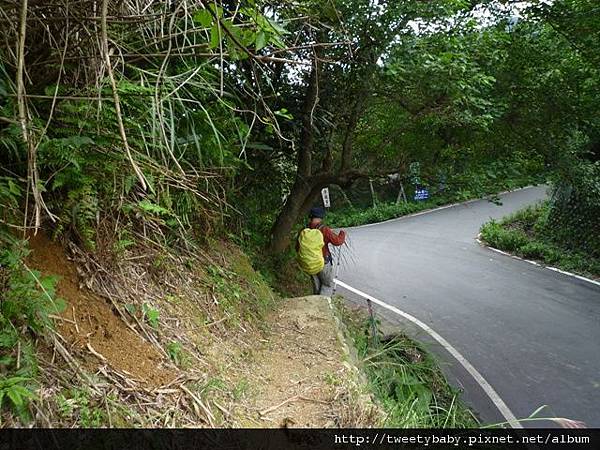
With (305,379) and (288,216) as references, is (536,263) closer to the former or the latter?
(288,216)

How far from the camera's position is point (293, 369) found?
12.2 ft

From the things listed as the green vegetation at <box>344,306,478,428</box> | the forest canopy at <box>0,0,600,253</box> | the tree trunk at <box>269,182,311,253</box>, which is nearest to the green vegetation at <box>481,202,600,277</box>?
the forest canopy at <box>0,0,600,253</box>

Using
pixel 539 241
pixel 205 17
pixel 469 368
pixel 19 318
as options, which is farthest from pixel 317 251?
pixel 539 241

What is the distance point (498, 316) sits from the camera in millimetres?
9070

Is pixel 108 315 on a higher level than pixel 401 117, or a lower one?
lower

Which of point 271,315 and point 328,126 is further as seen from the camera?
point 328,126

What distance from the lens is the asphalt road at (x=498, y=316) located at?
6164 mm

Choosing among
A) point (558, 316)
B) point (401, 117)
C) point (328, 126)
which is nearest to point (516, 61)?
point (401, 117)

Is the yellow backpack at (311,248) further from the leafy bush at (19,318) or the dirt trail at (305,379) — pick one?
the leafy bush at (19,318)

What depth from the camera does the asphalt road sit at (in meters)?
6.16

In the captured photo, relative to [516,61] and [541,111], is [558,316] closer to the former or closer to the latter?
[541,111]

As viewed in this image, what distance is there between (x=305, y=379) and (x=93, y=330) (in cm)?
167

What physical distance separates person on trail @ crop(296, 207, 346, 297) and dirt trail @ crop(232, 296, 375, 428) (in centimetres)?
186

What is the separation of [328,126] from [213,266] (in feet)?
12.1
